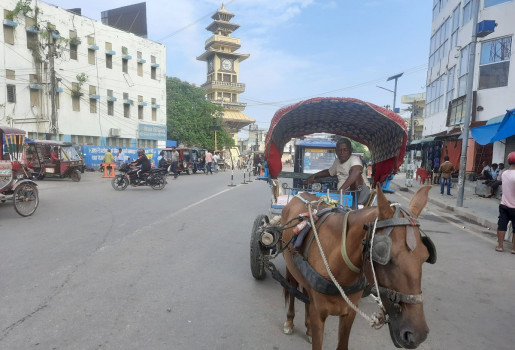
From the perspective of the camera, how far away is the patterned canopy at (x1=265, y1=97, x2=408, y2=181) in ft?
14.6

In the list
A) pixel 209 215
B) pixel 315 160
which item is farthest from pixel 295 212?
pixel 209 215

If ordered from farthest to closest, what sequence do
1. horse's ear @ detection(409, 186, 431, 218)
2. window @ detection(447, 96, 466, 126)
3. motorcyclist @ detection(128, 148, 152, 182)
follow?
window @ detection(447, 96, 466, 126)
motorcyclist @ detection(128, 148, 152, 182)
horse's ear @ detection(409, 186, 431, 218)

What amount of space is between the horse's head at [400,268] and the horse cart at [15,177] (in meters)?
8.85

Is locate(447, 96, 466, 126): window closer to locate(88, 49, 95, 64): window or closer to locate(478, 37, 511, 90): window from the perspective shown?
locate(478, 37, 511, 90): window

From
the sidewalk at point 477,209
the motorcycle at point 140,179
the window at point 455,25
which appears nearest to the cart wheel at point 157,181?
the motorcycle at point 140,179

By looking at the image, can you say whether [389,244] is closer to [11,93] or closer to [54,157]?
[54,157]

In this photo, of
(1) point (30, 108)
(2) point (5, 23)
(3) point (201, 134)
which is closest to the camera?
(2) point (5, 23)

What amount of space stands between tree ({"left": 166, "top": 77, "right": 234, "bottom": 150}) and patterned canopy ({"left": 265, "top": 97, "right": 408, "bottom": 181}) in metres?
36.5

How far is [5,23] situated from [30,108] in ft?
19.1

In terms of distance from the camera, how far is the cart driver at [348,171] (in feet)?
14.4

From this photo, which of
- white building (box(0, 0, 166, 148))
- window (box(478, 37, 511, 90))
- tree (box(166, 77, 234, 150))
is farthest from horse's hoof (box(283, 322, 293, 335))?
tree (box(166, 77, 234, 150))

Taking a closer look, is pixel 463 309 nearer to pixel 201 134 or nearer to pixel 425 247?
pixel 425 247

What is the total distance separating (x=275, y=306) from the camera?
3.73 metres

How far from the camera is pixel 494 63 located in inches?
607
